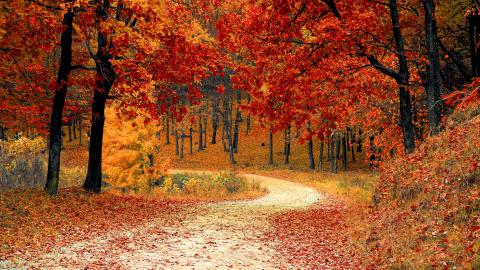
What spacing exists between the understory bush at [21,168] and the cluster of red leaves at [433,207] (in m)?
14.0

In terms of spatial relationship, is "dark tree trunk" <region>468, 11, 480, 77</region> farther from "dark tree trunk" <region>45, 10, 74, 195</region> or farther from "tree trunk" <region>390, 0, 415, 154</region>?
"dark tree trunk" <region>45, 10, 74, 195</region>

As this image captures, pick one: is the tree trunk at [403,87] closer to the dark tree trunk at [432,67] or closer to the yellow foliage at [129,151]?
the dark tree trunk at [432,67]

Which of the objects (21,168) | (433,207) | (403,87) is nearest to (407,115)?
(403,87)

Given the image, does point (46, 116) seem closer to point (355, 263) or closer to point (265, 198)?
point (265, 198)

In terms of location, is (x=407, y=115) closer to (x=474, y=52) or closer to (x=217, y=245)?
(x=474, y=52)

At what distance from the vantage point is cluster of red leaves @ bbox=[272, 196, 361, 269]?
343 inches

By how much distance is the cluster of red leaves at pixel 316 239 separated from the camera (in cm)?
872

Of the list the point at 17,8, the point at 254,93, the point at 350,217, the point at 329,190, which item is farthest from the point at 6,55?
the point at 329,190

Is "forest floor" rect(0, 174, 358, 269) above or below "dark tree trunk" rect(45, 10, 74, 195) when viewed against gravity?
below

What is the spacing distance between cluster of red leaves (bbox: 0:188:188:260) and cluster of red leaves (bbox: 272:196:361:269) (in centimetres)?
391

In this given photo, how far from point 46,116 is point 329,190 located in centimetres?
1548

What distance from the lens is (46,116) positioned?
59.1ft

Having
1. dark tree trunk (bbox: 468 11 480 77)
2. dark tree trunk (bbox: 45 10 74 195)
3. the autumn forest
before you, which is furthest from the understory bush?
dark tree trunk (bbox: 468 11 480 77)

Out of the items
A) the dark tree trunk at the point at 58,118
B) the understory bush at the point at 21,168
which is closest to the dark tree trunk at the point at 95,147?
the dark tree trunk at the point at 58,118
